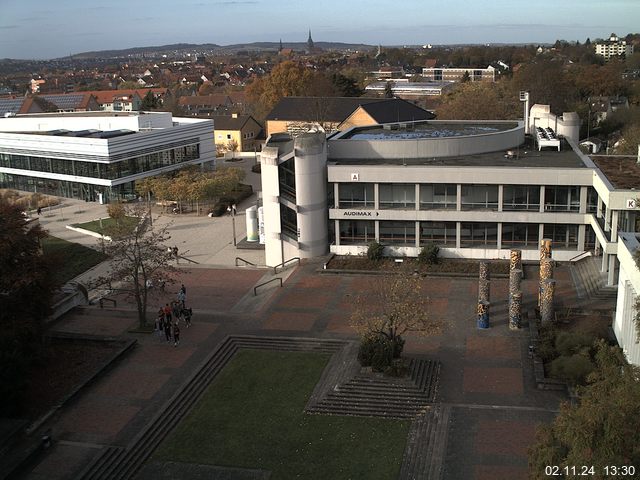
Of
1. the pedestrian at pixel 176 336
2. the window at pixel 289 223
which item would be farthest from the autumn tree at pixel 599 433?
the window at pixel 289 223

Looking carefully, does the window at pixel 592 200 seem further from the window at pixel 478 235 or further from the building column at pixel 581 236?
the window at pixel 478 235

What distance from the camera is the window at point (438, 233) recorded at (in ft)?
137

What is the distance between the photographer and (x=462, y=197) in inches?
1624

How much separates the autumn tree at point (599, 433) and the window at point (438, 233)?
86.5 ft

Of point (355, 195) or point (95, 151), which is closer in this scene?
point (355, 195)

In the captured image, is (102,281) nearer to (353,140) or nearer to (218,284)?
(218,284)

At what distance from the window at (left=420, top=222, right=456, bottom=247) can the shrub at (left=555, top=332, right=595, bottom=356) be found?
48.0 ft

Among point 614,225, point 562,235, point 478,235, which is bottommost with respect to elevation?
point 478,235

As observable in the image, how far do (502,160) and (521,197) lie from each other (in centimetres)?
420

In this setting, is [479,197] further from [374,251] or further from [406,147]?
[374,251]

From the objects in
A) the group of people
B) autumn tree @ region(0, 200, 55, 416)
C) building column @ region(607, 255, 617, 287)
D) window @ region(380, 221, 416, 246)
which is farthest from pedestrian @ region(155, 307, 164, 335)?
building column @ region(607, 255, 617, 287)

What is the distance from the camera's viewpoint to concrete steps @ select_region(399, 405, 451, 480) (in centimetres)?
2172

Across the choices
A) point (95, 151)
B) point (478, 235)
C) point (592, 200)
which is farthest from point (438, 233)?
point (95, 151)

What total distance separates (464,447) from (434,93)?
12524 centimetres
